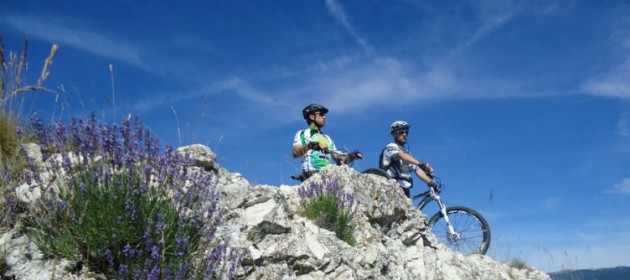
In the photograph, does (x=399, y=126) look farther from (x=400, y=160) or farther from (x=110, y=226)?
(x=110, y=226)

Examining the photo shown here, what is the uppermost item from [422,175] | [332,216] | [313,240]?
[422,175]

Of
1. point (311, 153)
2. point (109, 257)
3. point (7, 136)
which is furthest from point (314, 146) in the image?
point (109, 257)

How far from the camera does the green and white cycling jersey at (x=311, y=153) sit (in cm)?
820

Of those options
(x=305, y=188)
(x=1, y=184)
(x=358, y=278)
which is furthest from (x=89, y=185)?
(x=305, y=188)

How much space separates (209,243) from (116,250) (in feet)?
2.69

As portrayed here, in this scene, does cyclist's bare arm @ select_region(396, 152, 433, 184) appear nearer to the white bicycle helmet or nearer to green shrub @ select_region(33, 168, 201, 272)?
the white bicycle helmet

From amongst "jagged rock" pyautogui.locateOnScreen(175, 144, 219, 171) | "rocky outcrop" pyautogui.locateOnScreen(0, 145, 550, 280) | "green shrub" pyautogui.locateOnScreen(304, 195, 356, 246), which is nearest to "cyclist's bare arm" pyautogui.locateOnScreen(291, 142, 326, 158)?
"rocky outcrop" pyautogui.locateOnScreen(0, 145, 550, 280)

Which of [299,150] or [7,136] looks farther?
[299,150]

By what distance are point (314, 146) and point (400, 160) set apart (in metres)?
2.34

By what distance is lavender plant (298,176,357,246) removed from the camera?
6.34 meters

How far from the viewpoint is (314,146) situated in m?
8.07

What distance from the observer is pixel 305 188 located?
7.05 m

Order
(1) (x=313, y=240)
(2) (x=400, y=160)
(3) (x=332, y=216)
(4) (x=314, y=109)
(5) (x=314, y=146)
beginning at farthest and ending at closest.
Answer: (2) (x=400, y=160)
(4) (x=314, y=109)
(5) (x=314, y=146)
(3) (x=332, y=216)
(1) (x=313, y=240)

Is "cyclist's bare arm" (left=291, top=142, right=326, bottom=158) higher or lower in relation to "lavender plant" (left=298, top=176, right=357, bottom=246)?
higher
